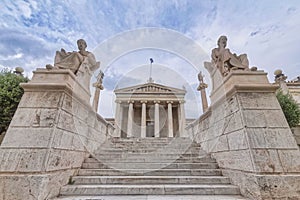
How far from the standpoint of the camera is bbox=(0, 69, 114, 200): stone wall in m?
2.09

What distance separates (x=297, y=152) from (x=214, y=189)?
4.86ft

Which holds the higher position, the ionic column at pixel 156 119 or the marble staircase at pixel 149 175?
the ionic column at pixel 156 119

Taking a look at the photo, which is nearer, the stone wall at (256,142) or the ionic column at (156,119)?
the stone wall at (256,142)

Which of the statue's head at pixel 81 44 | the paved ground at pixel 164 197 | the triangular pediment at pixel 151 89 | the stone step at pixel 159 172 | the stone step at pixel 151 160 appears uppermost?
the triangular pediment at pixel 151 89

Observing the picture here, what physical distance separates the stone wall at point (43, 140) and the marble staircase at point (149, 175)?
0.41m

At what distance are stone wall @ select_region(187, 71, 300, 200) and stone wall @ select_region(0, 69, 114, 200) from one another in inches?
125

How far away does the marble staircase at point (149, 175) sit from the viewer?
2.52m

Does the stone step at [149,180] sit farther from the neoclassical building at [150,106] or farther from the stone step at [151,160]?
the neoclassical building at [150,106]

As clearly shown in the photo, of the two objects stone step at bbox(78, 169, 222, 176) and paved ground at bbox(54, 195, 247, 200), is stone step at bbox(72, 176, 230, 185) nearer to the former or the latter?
stone step at bbox(78, 169, 222, 176)

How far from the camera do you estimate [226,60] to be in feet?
11.3

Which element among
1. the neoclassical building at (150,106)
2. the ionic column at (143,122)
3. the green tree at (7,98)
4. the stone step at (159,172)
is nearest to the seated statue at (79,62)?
the stone step at (159,172)

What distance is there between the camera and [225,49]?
3686 mm

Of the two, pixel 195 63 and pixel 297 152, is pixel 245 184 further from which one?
pixel 195 63

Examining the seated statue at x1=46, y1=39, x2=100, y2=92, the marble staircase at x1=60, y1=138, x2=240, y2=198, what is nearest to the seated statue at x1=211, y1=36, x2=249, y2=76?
the marble staircase at x1=60, y1=138, x2=240, y2=198
